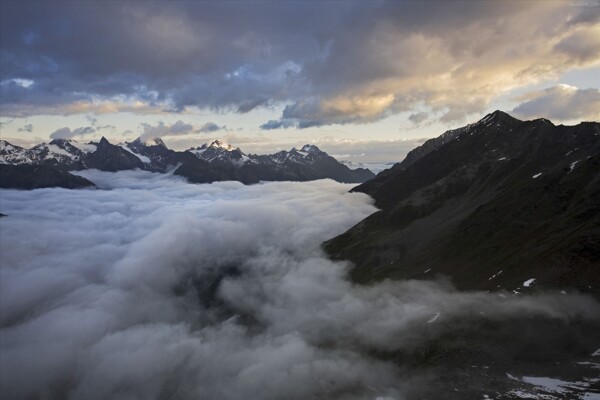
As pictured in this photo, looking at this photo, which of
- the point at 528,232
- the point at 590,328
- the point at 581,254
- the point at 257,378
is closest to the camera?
the point at 590,328

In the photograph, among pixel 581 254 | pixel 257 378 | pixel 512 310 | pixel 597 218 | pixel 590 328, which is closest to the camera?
pixel 590 328

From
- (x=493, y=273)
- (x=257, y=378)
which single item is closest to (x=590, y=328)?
(x=493, y=273)

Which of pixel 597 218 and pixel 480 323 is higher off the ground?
pixel 597 218

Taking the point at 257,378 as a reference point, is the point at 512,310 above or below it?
above

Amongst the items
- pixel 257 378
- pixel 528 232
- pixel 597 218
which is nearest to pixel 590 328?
pixel 597 218

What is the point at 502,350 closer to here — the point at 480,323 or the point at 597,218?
the point at 480,323

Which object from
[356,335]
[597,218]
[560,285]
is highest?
[597,218]

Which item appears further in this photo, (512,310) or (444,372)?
(512,310)

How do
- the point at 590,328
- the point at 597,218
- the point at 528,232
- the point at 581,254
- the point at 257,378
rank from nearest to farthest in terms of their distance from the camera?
the point at 590,328
the point at 581,254
the point at 597,218
the point at 257,378
the point at 528,232

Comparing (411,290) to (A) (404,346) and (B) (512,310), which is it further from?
(B) (512,310)
